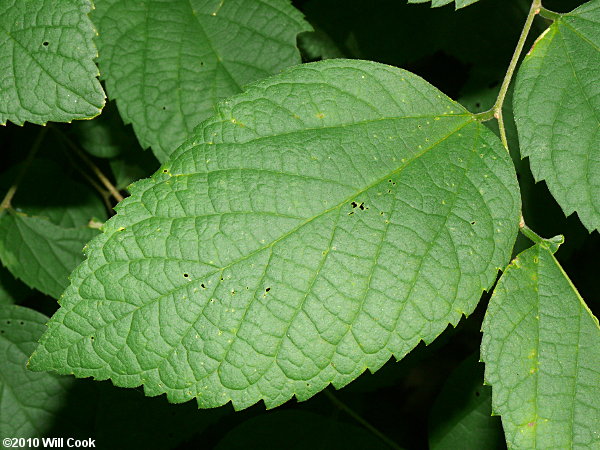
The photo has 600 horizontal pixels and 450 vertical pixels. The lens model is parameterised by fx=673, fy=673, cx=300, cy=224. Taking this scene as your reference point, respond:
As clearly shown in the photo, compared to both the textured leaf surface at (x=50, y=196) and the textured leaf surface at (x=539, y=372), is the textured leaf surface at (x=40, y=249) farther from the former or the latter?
the textured leaf surface at (x=539, y=372)

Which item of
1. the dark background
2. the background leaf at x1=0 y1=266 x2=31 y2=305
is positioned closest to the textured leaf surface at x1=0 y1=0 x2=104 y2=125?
the dark background

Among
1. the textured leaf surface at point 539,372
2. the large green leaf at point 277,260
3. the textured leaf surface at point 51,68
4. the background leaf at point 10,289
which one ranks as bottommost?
the background leaf at point 10,289

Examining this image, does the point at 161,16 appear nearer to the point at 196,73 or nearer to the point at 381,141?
the point at 196,73

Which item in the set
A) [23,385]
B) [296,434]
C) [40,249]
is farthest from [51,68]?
[296,434]

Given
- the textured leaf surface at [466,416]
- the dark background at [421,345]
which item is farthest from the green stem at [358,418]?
the textured leaf surface at [466,416]

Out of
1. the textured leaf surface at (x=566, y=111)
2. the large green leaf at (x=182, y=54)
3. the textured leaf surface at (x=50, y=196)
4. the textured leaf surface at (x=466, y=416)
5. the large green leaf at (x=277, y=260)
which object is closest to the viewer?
the large green leaf at (x=277, y=260)

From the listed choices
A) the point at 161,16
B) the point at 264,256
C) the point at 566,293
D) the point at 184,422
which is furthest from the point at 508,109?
the point at 184,422

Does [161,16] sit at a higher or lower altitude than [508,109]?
higher

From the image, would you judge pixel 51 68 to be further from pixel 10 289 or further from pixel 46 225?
pixel 10 289
